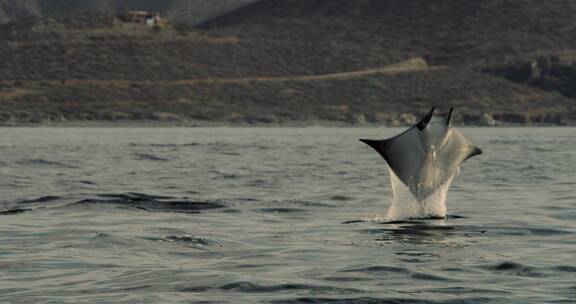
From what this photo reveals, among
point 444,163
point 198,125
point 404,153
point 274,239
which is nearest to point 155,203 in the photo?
point 274,239

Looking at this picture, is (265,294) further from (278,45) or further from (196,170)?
(278,45)

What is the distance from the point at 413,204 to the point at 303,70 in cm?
12412

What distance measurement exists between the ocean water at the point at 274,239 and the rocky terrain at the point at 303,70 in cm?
7545

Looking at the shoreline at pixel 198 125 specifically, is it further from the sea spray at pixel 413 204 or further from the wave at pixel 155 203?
the sea spray at pixel 413 204

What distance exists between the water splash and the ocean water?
1.19 ft

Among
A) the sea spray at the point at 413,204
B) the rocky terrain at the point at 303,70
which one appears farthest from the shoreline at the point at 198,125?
the sea spray at the point at 413,204

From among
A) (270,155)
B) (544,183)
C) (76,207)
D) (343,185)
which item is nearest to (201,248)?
(76,207)

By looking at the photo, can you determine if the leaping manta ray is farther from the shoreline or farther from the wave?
the shoreline

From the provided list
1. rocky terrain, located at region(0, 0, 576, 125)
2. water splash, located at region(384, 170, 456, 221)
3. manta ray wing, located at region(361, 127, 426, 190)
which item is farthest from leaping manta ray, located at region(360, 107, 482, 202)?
rocky terrain, located at region(0, 0, 576, 125)

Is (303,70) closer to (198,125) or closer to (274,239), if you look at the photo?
(198,125)

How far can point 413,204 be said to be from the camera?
21047 mm

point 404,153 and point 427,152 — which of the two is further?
point 427,152

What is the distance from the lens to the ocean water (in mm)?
13289

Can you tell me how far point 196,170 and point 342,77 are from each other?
320 feet
